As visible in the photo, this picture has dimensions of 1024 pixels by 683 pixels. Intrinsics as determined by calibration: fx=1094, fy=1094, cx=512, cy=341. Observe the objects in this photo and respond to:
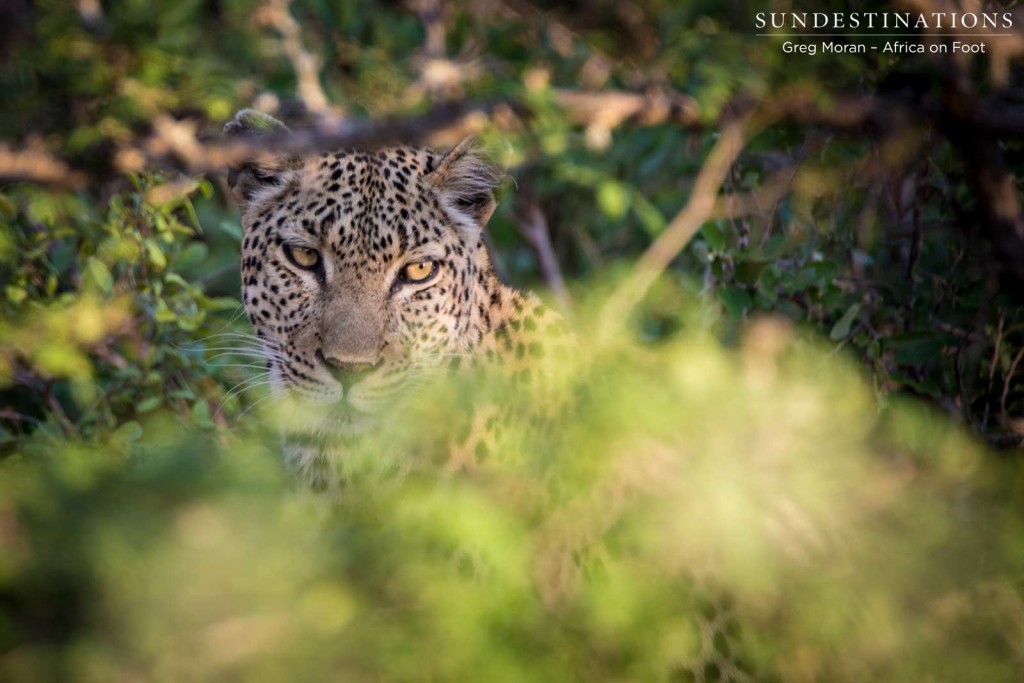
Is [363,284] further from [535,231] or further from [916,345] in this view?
[535,231]

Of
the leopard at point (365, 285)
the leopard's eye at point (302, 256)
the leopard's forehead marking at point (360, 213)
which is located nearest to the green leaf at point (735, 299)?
the leopard at point (365, 285)

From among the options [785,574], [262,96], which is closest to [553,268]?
[262,96]

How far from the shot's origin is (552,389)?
397cm

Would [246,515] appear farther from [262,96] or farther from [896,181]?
[262,96]

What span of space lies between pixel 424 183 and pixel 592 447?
216cm

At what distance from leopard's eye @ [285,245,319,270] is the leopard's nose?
21.1 inches

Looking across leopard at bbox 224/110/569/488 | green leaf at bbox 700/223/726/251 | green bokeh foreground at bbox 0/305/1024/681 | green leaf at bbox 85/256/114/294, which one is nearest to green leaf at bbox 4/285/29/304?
green leaf at bbox 85/256/114/294

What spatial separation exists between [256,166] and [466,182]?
3.09 ft

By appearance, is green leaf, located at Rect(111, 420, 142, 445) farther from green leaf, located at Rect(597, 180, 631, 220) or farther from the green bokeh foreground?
green leaf, located at Rect(597, 180, 631, 220)

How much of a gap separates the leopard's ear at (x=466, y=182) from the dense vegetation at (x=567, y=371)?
0.11 metres

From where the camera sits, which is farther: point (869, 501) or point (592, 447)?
point (869, 501)

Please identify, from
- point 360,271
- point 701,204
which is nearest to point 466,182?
point 360,271

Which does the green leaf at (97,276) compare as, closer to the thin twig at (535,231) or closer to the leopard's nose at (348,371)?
the leopard's nose at (348,371)

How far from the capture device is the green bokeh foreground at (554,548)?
2.23 meters
